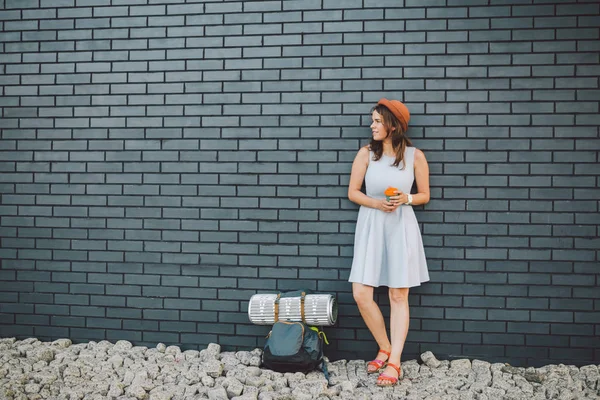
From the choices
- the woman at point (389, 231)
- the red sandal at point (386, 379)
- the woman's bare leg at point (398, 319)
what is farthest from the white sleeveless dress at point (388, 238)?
the red sandal at point (386, 379)

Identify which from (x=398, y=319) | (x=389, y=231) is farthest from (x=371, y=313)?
(x=389, y=231)

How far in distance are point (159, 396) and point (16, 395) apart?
3.04 feet

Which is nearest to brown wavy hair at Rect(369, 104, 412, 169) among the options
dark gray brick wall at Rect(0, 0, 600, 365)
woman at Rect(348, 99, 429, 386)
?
woman at Rect(348, 99, 429, 386)

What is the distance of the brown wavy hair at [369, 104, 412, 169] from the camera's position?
13.7 ft

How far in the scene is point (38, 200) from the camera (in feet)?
16.0

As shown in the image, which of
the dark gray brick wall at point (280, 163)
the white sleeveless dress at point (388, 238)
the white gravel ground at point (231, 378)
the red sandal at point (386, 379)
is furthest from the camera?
the dark gray brick wall at point (280, 163)

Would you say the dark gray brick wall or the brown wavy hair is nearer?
the brown wavy hair

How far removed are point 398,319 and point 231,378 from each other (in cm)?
130

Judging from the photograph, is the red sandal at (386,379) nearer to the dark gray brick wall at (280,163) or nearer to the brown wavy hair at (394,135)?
the dark gray brick wall at (280,163)

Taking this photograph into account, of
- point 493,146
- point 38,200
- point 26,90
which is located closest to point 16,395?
point 38,200

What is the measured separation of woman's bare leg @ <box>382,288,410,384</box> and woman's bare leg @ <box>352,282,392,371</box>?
0.09 meters

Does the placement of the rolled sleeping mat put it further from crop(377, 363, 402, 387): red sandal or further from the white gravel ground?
crop(377, 363, 402, 387): red sandal

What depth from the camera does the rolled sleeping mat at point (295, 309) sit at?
4.21 meters

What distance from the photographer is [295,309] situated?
4242mm
